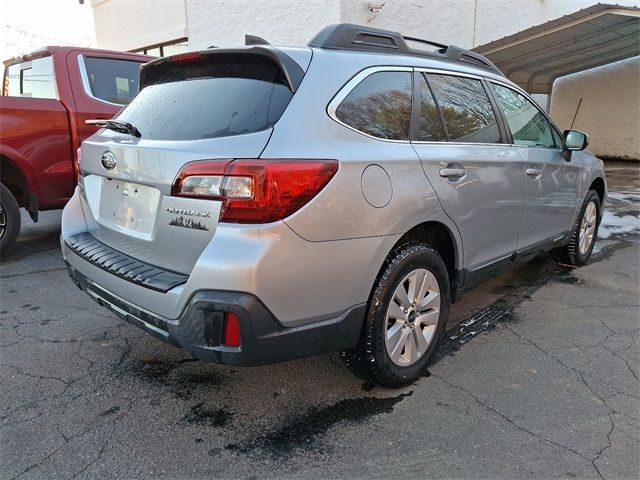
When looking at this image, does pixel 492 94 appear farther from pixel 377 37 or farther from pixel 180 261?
pixel 180 261

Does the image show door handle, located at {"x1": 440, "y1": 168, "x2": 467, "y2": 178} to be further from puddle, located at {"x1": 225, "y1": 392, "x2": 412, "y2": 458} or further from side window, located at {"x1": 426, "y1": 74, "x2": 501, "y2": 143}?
puddle, located at {"x1": 225, "y1": 392, "x2": 412, "y2": 458}

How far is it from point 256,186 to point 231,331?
607mm

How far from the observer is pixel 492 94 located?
348 centimetres

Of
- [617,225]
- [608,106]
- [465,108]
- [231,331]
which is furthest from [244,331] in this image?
[608,106]

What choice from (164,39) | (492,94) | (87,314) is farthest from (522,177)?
(164,39)

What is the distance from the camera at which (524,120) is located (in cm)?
385

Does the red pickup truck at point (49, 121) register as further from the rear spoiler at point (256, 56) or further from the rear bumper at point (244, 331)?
the rear bumper at point (244, 331)

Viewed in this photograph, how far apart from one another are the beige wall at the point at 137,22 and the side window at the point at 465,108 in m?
11.8

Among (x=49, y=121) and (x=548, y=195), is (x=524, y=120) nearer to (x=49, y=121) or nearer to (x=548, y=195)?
(x=548, y=195)

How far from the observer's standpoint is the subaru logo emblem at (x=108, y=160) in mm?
2516

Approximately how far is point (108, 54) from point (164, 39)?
9741 mm

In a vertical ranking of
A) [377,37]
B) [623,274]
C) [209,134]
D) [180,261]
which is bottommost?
[623,274]

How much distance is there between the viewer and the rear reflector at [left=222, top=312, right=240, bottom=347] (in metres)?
1.99

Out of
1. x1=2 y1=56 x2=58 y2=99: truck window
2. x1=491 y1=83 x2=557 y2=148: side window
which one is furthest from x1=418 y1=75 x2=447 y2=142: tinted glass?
x1=2 y1=56 x2=58 y2=99: truck window
